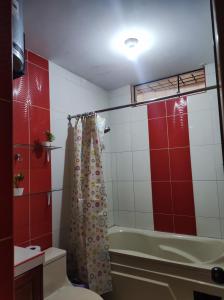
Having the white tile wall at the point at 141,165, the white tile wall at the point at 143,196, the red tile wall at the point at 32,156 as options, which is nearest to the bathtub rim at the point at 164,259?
the white tile wall at the point at 143,196

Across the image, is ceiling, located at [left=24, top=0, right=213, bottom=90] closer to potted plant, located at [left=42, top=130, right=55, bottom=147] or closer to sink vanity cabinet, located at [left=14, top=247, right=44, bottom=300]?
potted plant, located at [left=42, top=130, right=55, bottom=147]

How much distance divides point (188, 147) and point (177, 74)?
3.06 feet

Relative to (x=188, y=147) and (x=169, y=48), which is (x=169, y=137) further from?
(x=169, y=48)

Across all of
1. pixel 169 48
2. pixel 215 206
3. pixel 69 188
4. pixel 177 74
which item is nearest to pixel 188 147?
pixel 215 206

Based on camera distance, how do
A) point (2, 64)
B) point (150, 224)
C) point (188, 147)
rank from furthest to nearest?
1. point (150, 224)
2. point (188, 147)
3. point (2, 64)

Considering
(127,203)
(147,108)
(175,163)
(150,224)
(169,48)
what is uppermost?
(169,48)

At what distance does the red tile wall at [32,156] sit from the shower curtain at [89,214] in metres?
0.27

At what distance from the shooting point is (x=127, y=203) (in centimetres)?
309

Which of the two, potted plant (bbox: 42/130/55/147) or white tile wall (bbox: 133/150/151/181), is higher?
potted plant (bbox: 42/130/55/147)

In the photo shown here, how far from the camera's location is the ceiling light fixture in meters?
1.94

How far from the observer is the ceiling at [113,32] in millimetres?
1621

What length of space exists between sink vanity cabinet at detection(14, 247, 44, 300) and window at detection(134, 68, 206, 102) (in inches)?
97.6

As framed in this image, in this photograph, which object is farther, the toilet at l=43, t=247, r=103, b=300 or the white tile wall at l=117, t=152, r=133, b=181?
the white tile wall at l=117, t=152, r=133, b=181

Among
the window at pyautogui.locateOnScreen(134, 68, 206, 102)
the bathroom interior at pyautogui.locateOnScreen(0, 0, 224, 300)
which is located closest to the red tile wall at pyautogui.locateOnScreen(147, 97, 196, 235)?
the bathroom interior at pyautogui.locateOnScreen(0, 0, 224, 300)
